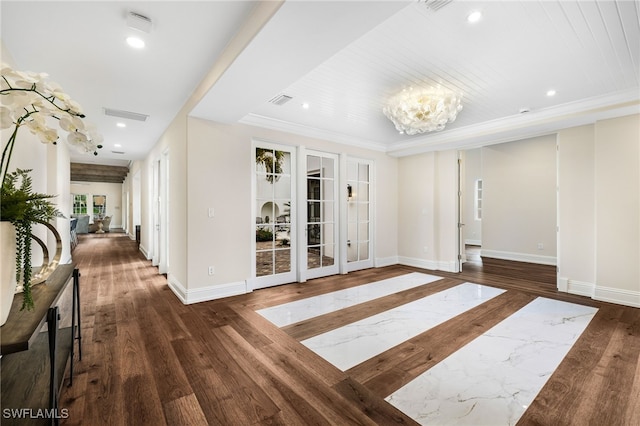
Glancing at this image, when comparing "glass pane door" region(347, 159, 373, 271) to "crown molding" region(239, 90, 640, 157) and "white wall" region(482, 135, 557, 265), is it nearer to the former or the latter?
"crown molding" region(239, 90, 640, 157)

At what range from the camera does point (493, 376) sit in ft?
6.96

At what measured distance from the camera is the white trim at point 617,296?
3.62 meters

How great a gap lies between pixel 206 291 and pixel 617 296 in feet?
18.0

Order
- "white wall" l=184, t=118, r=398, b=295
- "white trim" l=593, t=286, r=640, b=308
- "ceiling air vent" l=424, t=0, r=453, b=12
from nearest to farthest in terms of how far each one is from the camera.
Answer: "ceiling air vent" l=424, t=0, r=453, b=12 → "white trim" l=593, t=286, r=640, b=308 → "white wall" l=184, t=118, r=398, b=295

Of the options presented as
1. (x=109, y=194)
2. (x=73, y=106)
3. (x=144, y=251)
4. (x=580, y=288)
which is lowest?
(x=580, y=288)

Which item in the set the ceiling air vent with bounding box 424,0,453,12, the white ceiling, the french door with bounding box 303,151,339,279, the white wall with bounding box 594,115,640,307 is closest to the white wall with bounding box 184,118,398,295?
the white ceiling

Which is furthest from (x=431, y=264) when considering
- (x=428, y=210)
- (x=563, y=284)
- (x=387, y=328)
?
(x=387, y=328)

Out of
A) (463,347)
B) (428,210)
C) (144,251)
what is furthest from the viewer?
(144,251)

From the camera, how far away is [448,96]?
10.7ft

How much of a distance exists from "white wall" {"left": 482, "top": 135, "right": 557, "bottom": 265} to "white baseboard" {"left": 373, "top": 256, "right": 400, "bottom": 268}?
2843 mm

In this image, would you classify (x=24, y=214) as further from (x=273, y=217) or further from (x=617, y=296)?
(x=617, y=296)

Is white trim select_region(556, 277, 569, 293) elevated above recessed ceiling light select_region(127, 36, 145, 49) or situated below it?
below

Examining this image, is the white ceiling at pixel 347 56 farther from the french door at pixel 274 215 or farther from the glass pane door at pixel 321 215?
the glass pane door at pixel 321 215

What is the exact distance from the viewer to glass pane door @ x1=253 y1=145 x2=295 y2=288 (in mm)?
4426
